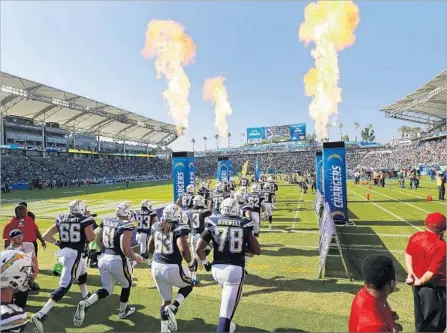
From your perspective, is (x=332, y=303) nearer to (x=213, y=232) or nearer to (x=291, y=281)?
(x=291, y=281)

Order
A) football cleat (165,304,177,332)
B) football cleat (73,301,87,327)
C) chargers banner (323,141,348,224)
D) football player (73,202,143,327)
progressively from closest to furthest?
1. football cleat (165,304,177,332)
2. football cleat (73,301,87,327)
3. football player (73,202,143,327)
4. chargers banner (323,141,348,224)

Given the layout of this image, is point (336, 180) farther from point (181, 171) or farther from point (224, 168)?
point (224, 168)

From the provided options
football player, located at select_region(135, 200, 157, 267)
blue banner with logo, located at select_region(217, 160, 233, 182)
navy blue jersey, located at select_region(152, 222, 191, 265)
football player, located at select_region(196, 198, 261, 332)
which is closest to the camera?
football player, located at select_region(196, 198, 261, 332)

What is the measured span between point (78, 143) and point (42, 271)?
79.2 m

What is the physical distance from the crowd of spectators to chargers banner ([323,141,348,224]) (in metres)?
32.2

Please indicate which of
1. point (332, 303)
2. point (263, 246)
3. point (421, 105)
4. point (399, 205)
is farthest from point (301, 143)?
point (332, 303)

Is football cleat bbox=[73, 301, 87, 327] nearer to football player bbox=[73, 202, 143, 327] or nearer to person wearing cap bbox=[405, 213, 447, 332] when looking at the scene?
football player bbox=[73, 202, 143, 327]

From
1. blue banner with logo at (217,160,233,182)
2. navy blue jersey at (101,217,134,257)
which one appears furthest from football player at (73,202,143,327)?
blue banner with logo at (217,160,233,182)

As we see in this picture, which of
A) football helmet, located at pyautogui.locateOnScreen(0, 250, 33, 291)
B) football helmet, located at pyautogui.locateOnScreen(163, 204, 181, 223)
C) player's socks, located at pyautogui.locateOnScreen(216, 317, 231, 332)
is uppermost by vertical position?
football helmet, located at pyautogui.locateOnScreen(163, 204, 181, 223)

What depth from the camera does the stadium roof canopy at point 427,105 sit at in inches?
1879

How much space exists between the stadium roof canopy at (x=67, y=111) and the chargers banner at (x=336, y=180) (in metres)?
39.4

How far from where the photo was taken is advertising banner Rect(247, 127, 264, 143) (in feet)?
237

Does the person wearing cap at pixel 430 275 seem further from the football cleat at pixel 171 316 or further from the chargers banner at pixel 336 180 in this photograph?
the chargers banner at pixel 336 180

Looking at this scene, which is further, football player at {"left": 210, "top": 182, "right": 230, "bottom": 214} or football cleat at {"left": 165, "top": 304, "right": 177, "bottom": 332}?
football player at {"left": 210, "top": 182, "right": 230, "bottom": 214}
